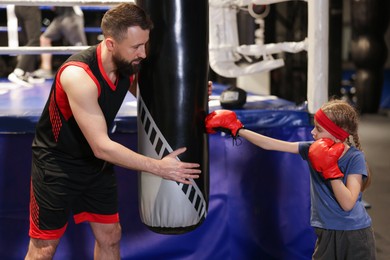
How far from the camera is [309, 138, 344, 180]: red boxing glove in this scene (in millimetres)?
1809

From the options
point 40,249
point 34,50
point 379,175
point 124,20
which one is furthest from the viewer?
point 379,175

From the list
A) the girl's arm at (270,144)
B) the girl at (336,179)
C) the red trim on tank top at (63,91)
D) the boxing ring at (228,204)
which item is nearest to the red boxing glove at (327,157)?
the girl at (336,179)

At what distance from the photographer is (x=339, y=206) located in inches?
76.0

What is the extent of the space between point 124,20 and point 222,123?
0.46 meters

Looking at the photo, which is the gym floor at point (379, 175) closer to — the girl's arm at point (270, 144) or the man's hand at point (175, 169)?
the girl's arm at point (270, 144)

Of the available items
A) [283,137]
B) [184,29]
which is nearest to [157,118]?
[184,29]

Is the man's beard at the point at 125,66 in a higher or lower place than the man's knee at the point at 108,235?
higher

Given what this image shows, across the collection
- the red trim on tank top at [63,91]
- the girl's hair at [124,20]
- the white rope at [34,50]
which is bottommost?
the red trim on tank top at [63,91]

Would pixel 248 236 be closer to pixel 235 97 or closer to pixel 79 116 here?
pixel 235 97

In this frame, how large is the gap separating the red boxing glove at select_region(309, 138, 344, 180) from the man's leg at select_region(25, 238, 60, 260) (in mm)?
930

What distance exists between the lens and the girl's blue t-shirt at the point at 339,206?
6.24ft

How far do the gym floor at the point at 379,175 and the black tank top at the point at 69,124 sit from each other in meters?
1.66

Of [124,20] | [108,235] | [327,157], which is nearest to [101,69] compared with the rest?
[124,20]

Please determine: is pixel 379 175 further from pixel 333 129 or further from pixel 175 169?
pixel 175 169
